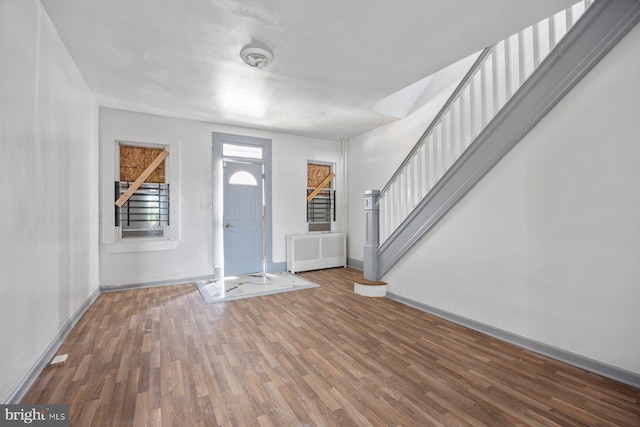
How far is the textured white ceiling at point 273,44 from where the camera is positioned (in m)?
2.17

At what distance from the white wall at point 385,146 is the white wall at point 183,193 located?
1329 millimetres

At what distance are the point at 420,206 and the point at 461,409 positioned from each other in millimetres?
2183

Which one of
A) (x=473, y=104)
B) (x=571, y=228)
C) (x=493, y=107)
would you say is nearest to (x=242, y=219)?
(x=473, y=104)

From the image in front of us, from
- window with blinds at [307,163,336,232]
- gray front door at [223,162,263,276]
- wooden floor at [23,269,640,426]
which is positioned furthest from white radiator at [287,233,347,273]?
wooden floor at [23,269,640,426]

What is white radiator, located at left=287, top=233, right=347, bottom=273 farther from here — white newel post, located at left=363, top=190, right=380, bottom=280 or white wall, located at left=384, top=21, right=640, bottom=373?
white wall, located at left=384, top=21, right=640, bottom=373

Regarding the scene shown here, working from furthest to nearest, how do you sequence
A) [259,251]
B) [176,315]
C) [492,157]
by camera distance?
[259,251]
[176,315]
[492,157]

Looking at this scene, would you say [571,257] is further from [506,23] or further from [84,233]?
[84,233]

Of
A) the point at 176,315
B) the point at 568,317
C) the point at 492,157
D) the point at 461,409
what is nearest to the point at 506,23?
the point at 492,157

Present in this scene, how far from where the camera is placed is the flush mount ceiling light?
2.67 meters

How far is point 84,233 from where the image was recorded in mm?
3385

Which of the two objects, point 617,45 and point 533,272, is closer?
point 617,45

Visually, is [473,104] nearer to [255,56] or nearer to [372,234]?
[372,234]

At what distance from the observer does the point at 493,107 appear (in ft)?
8.98

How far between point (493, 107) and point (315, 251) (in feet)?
13.0
